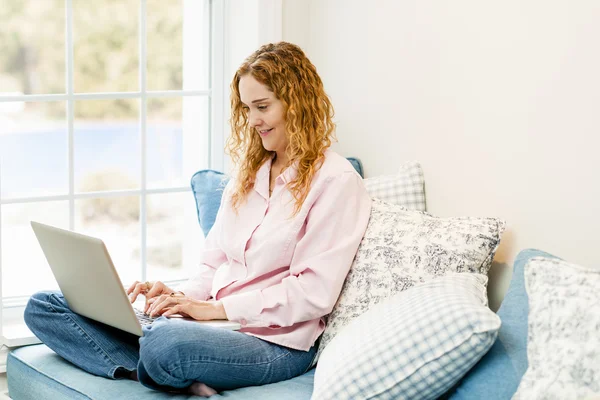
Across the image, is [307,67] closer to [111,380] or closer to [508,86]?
[508,86]

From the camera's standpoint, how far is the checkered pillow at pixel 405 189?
249cm

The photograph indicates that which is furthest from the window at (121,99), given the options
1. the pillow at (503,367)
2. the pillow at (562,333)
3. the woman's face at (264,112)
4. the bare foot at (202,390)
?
the pillow at (562,333)

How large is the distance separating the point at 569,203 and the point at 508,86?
1.19ft

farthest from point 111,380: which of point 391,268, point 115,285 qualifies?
point 391,268

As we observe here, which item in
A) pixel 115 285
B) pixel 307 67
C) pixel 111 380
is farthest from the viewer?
pixel 307 67

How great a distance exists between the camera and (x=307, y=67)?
240 cm

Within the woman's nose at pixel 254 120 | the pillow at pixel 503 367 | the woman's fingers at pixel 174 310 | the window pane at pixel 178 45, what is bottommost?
the woman's fingers at pixel 174 310

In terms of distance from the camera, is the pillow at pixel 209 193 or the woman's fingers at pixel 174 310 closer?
the woman's fingers at pixel 174 310

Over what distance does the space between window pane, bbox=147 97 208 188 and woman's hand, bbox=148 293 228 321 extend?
0.94 meters

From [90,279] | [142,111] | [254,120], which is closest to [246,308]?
[90,279]

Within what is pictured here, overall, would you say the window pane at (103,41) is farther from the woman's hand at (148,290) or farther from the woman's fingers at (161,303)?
the woman's fingers at (161,303)

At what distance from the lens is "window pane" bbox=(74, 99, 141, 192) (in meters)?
3.08

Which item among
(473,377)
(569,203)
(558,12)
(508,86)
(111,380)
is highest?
(558,12)

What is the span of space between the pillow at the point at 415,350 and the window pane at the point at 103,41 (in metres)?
1.55
